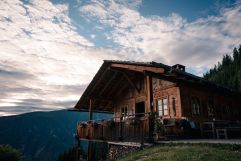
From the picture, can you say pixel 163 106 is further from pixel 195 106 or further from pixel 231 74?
pixel 231 74

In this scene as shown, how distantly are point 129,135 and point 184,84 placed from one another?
249 inches

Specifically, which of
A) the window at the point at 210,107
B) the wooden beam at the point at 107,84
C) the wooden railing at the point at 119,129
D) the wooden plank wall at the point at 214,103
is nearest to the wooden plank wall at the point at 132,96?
the wooden beam at the point at 107,84

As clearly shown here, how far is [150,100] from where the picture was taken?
40.3 feet

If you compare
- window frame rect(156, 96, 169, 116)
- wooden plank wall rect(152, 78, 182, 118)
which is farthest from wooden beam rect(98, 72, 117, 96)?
window frame rect(156, 96, 169, 116)

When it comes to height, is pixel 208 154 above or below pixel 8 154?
above

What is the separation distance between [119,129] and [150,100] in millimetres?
3034

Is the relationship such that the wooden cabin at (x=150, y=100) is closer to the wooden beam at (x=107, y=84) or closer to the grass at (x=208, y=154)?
the wooden beam at (x=107, y=84)

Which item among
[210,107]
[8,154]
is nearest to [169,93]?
[210,107]

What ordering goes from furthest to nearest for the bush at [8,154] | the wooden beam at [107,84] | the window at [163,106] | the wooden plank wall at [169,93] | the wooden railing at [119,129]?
the bush at [8,154] < the wooden beam at [107,84] < the window at [163,106] < the wooden plank wall at [169,93] < the wooden railing at [119,129]

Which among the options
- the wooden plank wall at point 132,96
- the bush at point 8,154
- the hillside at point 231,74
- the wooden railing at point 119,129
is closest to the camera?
the wooden railing at point 119,129

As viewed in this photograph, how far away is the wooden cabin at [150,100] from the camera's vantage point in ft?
41.4

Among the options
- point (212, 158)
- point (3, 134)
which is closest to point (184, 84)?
point (212, 158)

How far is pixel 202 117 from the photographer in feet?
56.9

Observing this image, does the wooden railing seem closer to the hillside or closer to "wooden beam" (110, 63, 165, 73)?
"wooden beam" (110, 63, 165, 73)
